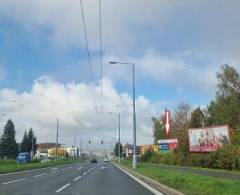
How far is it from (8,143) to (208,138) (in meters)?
110

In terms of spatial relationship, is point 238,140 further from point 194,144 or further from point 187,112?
point 187,112

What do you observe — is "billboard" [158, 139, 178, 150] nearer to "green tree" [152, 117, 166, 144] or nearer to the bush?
"green tree" [152, 117, 166, 144]

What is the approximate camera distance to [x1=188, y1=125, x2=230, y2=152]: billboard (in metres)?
52.4

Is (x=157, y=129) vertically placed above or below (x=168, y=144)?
above

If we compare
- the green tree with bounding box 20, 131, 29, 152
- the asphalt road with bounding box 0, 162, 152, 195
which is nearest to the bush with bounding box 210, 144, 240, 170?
the asphalt road with bounding box 0, 162, 152, 195

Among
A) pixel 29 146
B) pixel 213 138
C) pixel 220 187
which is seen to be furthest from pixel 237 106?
pixel 29 146

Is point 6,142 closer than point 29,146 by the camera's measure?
Yes

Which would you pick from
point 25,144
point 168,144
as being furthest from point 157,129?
point 25,144

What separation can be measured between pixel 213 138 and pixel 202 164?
456cm

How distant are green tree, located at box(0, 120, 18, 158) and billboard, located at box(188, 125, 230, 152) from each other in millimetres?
103663

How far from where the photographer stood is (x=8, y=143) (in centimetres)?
15525

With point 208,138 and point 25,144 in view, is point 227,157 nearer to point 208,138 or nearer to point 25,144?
point 208,138

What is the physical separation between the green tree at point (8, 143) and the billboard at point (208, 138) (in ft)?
340

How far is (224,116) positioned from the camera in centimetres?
8194
